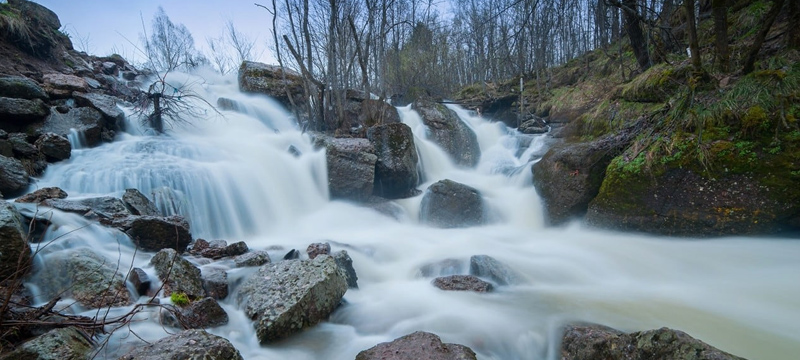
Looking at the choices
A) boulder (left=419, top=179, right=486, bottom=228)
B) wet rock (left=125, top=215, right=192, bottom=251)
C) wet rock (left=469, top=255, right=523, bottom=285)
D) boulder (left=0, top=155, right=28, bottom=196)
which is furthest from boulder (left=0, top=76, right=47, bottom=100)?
wet rock (left=469, top=255, right=523, bottom=285)

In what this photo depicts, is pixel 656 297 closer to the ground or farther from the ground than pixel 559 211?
closer to the ground

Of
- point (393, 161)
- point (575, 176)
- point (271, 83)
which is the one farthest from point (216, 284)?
point (271, 83)

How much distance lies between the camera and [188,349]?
2.31 m

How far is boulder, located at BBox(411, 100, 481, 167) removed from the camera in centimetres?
1166

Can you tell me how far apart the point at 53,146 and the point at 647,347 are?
9327mm

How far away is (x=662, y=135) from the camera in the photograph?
5.66m

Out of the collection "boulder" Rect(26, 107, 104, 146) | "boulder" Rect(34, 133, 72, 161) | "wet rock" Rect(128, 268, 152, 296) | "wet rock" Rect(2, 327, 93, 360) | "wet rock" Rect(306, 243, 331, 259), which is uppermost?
"boulder" Rect(26, 107, 104, 146)

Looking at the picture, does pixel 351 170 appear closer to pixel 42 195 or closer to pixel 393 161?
pixel 393 161

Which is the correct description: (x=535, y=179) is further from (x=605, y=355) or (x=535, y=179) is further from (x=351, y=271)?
(x=605, y=355)

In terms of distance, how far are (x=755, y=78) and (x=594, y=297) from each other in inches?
160

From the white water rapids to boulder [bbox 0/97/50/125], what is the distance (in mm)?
1249

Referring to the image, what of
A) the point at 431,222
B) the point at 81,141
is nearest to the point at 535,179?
the point at 431,222

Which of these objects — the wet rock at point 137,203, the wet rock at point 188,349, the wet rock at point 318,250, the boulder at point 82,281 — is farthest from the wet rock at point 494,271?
the wet rock at point 137,203

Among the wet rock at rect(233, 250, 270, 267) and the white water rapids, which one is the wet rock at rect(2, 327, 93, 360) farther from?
the wet rock at rect(233, 250, 270, 267)
